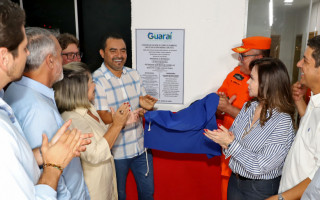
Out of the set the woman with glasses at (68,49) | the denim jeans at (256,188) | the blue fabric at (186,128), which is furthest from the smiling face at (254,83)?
the woman with glasses at (68,49)

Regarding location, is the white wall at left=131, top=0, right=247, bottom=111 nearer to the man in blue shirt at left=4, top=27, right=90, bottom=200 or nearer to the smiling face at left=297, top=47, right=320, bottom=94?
the smiling face at left=297, top=47, right=320, bottom=94

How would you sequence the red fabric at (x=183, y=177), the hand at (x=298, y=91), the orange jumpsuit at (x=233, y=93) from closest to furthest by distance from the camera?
the hand at (x=298, y=91) < the orange jumpsuit at (x=233, y=93) < the red fabric at (x=183, y=177)

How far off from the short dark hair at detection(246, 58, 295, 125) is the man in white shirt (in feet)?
0.50

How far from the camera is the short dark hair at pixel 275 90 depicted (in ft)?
5.44

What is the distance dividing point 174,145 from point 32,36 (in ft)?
5.16

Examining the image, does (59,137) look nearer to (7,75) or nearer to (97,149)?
(7,75)

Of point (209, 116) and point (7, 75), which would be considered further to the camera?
point (209, 116)

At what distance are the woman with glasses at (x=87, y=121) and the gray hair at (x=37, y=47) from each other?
37 cm

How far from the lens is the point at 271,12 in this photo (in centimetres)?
264

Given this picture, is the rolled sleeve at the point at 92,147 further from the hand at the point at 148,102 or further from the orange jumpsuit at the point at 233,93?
the orange jumpsuit at the point at 233,93

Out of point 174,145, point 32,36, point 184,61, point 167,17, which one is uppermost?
point 167,17

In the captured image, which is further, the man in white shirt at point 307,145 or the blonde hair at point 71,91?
the blonde hair at point 71,91

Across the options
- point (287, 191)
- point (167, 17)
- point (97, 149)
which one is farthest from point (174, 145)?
point (167, 17)

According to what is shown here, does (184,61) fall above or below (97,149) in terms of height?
above
